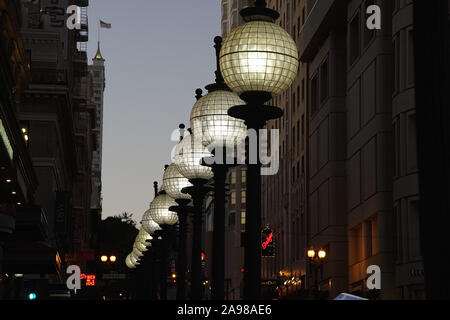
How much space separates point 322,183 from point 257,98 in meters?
60.6

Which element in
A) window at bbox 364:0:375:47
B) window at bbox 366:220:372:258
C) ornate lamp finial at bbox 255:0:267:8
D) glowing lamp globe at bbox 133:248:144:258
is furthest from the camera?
window at bbox 364:0:375:47

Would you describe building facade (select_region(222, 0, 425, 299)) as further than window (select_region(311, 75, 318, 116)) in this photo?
No

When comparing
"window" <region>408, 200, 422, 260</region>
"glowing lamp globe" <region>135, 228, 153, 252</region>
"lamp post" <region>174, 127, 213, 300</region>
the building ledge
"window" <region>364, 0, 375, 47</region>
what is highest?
the building ledge

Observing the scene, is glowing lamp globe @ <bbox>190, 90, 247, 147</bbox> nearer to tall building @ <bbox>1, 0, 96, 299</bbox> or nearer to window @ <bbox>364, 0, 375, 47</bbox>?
tall building @ <bbox>1, 0, 96, 299</bbox>

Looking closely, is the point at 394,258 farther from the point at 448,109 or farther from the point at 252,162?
the point at 448,109

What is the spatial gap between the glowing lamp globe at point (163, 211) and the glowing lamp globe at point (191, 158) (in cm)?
721

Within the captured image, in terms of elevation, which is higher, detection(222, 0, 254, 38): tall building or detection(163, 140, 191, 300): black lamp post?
detection(222, 0, 254, 38): tall building

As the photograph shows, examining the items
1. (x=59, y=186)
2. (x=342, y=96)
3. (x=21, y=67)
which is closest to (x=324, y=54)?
(x=342, y=96)

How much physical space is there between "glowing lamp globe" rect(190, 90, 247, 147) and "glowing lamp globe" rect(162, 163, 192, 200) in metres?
5.35

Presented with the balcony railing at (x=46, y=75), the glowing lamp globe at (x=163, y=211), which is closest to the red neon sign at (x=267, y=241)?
the balcony railing at (x=46, y=75)

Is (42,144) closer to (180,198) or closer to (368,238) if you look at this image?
(368,238)

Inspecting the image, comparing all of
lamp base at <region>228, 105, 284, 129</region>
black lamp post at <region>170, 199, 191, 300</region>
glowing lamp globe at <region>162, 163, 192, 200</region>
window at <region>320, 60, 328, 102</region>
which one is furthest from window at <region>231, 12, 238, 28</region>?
lamp base at <region>228, 105, 284, 129</region>

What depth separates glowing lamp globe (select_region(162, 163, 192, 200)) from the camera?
2088 centimetres

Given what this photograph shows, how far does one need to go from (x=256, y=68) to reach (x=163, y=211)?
13.5 meters
